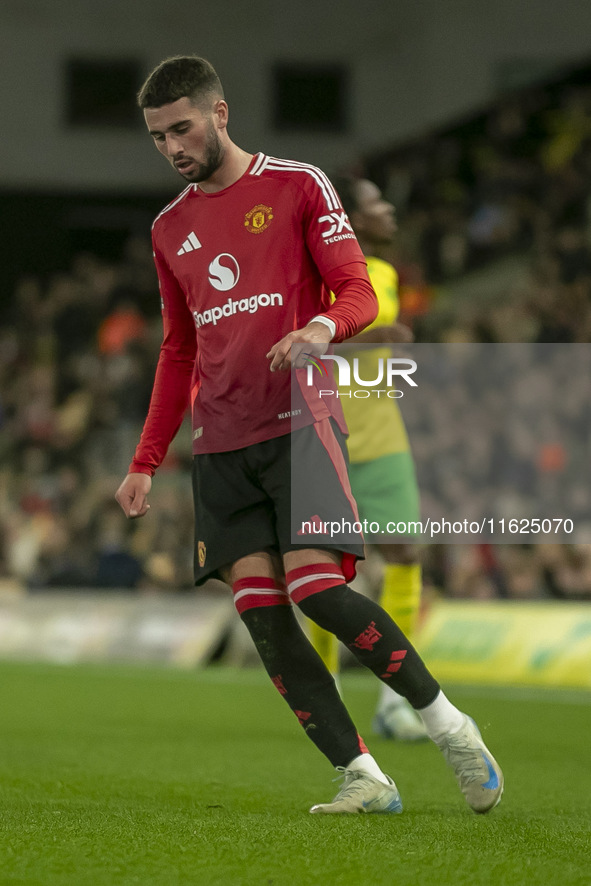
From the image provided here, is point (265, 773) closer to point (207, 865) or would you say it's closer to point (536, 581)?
point (207, 865)

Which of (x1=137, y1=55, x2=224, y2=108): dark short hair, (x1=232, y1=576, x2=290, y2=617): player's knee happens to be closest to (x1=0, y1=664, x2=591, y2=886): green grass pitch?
(x1=232, y1=576, x2=290, y2=617): player's knee

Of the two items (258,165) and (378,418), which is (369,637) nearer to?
(258,165)

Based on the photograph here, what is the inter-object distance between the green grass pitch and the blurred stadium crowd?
3855 millimetres

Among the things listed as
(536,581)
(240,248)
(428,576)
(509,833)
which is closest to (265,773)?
(509,833)

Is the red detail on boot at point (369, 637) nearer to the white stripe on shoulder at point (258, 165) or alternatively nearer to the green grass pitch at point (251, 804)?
the green grass pitch at point (251, 804)

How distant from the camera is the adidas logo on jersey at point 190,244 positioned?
3904 mm

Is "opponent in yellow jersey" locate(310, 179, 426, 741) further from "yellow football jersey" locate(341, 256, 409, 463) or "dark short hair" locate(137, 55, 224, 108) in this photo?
"dark short hair" locate(137, 55, 224, 108)

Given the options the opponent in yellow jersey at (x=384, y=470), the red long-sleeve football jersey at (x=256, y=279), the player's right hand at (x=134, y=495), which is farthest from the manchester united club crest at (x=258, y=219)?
the opponent in yellow jersey at (x=384, y=470)

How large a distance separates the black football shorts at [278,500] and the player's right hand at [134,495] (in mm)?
186

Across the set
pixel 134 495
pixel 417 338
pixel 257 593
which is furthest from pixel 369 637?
pixel 417 338

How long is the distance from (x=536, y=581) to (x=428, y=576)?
1.13 metres

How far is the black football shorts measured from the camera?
3.67 metres

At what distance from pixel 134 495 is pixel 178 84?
113 centimetres

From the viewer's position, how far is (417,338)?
14.1m
